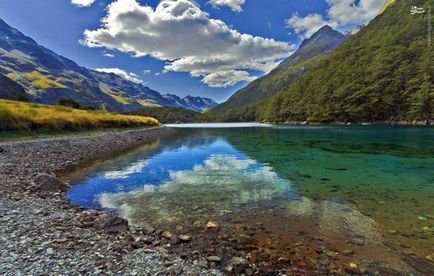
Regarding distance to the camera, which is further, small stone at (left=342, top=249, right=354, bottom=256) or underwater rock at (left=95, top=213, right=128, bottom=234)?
underwater rock at (left=95, top=213, right=128, bottom=234)

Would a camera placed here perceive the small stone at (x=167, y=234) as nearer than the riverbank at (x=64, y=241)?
No

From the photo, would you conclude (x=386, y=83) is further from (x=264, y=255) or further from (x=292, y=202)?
(x=264, y=255)


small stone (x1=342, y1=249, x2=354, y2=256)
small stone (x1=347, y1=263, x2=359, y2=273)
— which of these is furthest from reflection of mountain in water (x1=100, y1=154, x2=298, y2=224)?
small stone (x1=347, y1=263, x2=359, y2=273)

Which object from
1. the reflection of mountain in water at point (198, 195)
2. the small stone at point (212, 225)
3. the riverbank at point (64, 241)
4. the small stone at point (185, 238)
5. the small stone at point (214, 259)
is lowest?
the reflection of mountain in water at point (198, 195)

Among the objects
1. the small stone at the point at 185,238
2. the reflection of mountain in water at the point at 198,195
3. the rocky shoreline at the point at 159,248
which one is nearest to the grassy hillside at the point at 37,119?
the reflection of mountain in water at the point at 198,195

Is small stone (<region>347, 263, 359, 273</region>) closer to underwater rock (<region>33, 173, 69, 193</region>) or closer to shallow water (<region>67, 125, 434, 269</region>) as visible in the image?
shallow water (<region>67, 125, 434, 269</region>)

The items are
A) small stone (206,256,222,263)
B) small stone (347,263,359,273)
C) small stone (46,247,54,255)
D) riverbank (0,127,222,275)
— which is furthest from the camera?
small stone (206,256,222,263)

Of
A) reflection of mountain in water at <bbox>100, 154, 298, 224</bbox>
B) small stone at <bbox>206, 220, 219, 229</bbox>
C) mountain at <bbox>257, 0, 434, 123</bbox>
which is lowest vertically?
reflection of mountain in water at <bbox>100, 154, 298, 224</bbox>

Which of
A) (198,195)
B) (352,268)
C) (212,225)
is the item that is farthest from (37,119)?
(352,268)

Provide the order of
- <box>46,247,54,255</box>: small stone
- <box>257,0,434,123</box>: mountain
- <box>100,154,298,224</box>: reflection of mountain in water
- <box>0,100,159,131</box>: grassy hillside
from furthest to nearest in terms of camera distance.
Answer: <box>257,0,434,123</box>: mountain, <box>0,100,159,131</box>: grassy hillside, <box>100,154,298,224</box>: reflection of mountain in water, <box>46,247,54,255</box>: small stone

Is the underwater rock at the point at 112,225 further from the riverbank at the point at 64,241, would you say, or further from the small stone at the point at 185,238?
the small stone at the point at 185,238

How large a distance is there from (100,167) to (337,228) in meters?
24.1

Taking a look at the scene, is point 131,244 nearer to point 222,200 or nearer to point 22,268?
point 22,268

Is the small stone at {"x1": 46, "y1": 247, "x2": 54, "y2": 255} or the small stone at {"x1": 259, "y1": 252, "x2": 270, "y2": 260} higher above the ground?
the small stone at {"x1": 46, "y1": 247, "x2": 54, "y2": 255}
